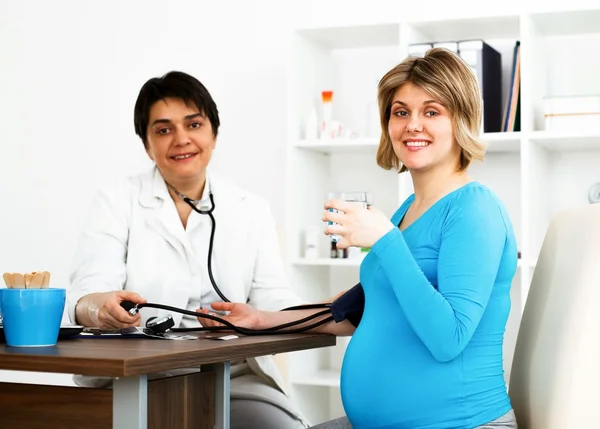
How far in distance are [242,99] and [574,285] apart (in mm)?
2291

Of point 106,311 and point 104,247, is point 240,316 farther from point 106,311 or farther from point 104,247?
point 104,247

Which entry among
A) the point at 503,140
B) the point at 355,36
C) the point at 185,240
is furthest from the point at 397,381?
the point at 355,36

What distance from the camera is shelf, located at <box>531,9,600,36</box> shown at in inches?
112

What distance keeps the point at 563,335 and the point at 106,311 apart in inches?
35.3

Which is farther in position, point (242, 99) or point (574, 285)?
point (242, 99)

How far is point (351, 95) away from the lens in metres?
3.44

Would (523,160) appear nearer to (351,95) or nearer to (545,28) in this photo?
(545,28)

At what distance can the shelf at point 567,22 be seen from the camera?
2855mm

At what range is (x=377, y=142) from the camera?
3039 millimetres

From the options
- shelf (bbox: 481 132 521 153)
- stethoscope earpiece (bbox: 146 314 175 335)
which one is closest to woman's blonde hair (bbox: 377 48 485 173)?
stethoscope earpiece (bbox: 146 314 175 335)

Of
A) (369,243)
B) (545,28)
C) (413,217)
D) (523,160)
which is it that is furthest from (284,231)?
(369,243)

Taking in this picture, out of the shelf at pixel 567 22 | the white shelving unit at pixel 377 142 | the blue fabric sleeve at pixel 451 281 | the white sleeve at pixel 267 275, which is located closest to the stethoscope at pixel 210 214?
the white sleeve at pixel 267 275

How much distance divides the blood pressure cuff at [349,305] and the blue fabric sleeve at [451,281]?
13.8 inches

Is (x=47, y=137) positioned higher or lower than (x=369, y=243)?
higher
